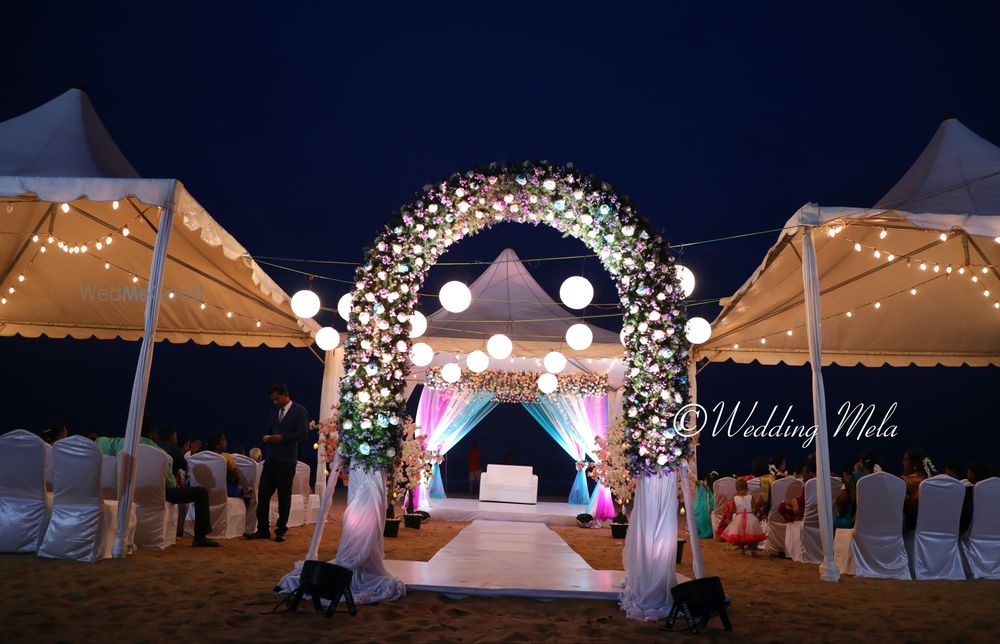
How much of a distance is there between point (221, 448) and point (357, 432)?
4.14 m

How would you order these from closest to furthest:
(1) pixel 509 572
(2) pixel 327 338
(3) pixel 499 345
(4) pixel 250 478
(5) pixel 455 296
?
1. (1) pixel 509 572
2. (5) pixel 455 296
3. (4) pixel 250 478
4. (2) pixel 327 338
5. (3) pixel 499 345

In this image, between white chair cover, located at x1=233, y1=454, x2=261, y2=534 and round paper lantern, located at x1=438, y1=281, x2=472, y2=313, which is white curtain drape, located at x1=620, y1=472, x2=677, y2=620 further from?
white chair cover, located at x1=233, y1=454, x2=261, y2=534

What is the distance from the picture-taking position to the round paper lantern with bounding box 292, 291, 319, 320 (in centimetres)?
810

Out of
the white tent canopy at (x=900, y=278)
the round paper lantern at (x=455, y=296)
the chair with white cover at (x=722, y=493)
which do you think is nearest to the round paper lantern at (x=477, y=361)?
the round paper lantern at (x=455, y=296)

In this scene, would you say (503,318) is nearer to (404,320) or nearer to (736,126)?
(404,320)

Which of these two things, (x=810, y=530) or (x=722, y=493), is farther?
(x=722, y=493)

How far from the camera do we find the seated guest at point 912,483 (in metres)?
6.64

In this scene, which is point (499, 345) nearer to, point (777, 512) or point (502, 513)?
point (502, 513)

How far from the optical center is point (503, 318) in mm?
12969

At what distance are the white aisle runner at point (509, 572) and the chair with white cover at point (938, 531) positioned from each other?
120 inches

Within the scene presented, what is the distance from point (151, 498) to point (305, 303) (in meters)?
2.72

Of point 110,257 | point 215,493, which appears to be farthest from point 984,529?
point 110,257

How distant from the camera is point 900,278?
886cm

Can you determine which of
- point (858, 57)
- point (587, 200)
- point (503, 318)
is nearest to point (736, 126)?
point (858, 57)
